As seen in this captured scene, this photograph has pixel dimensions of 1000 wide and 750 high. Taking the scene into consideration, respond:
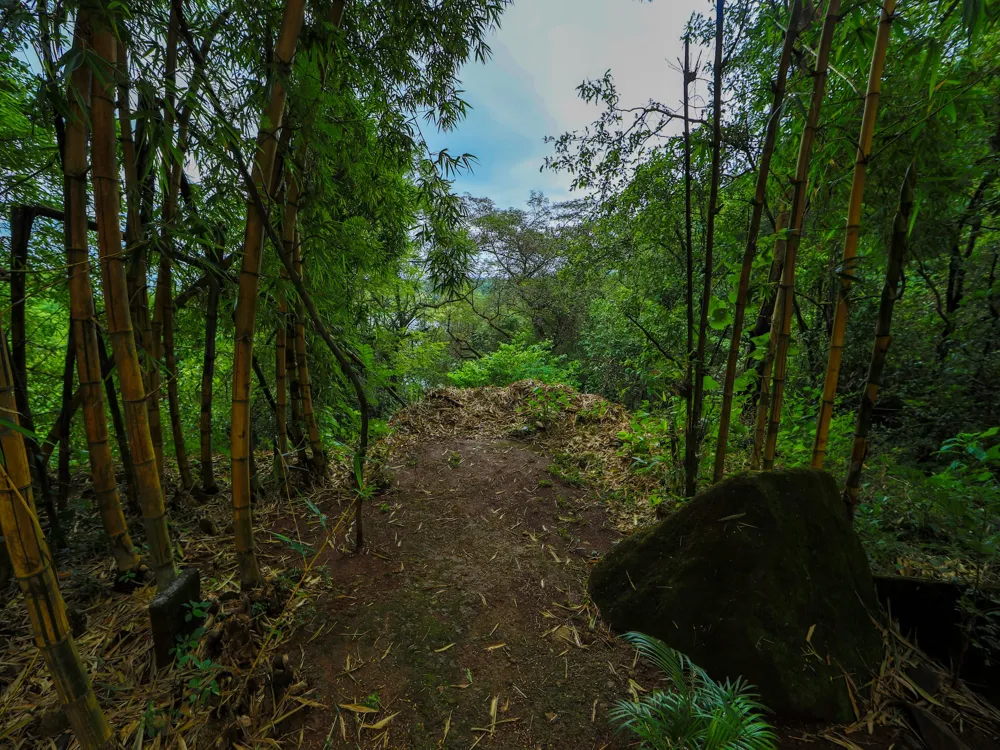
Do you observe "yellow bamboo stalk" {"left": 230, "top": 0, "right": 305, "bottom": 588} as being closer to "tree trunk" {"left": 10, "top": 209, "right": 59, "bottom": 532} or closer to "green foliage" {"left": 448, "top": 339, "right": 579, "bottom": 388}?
"tree trunk" {"left": 10, "top": 209, "right": 59, "bottom": 532}

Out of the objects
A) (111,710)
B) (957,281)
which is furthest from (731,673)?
(957,281)

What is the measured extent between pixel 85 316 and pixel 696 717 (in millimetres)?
2460

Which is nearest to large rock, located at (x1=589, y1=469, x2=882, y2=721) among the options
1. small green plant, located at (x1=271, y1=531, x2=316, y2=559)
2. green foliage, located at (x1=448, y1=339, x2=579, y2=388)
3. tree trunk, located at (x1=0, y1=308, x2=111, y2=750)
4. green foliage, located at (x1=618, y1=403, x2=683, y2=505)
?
green foliage, located at (x1=618, y1=403, x2=683, y2=505)

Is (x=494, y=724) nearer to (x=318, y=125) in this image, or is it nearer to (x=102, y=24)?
(x=102, y=24)

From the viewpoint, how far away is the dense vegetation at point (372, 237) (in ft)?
4.10

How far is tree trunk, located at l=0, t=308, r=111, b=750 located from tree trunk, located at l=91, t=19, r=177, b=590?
1.17 feet

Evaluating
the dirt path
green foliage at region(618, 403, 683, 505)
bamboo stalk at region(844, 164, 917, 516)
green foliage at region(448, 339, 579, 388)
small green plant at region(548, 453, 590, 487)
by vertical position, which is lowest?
the dirt path

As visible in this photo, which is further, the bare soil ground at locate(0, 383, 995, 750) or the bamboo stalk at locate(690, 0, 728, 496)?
the bamboo stalk at locate(690, 0, 728, 496)

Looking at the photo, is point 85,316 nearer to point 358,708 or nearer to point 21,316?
point 21,316

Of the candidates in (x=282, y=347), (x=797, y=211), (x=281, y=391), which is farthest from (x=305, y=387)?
(x=797, y=211)

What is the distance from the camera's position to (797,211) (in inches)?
63.1

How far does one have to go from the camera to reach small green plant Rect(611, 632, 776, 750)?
44.0 inches

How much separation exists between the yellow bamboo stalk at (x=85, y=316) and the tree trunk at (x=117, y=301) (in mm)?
54

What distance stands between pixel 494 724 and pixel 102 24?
243 cm
